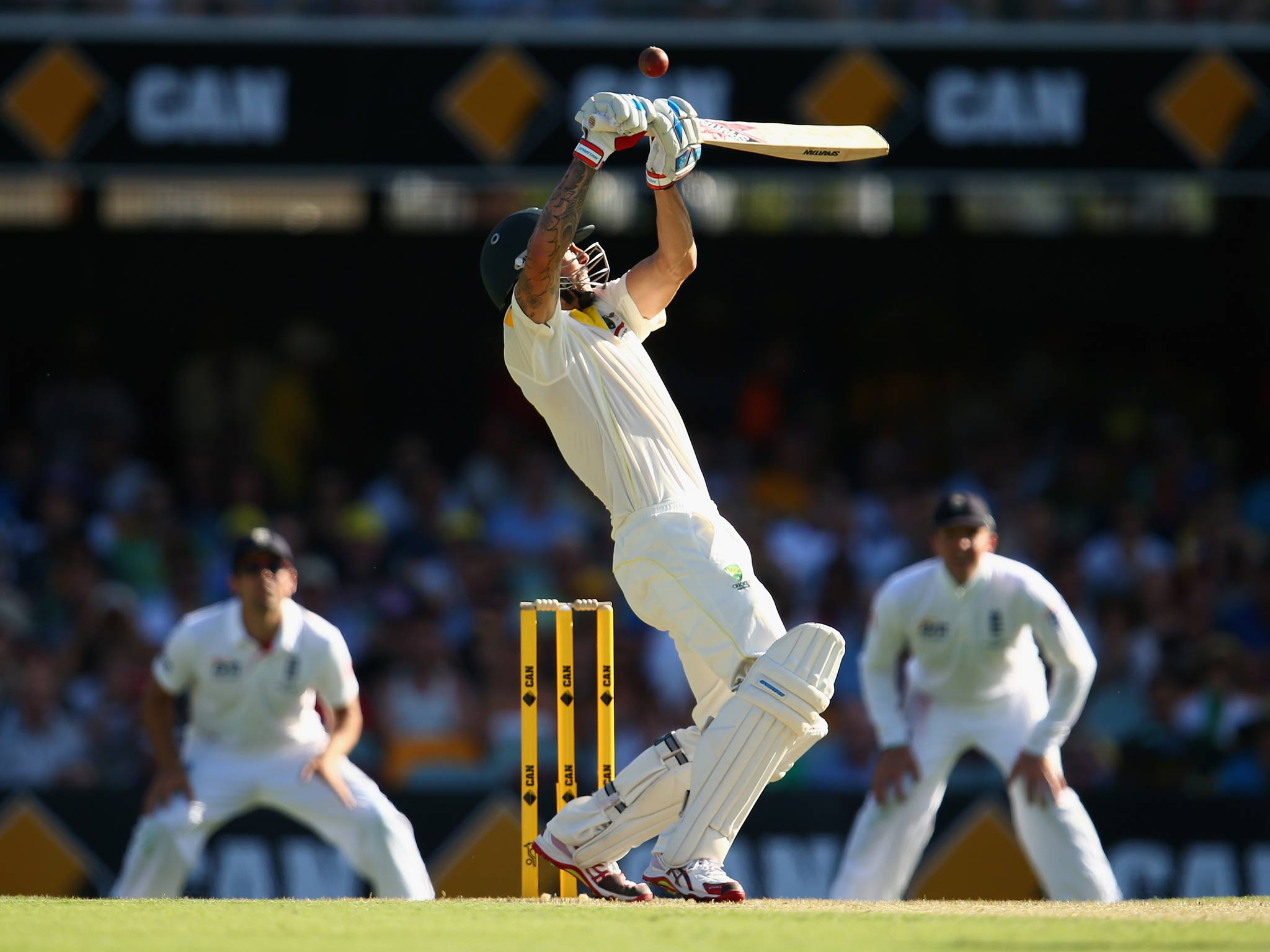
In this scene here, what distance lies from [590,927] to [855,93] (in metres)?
5.37

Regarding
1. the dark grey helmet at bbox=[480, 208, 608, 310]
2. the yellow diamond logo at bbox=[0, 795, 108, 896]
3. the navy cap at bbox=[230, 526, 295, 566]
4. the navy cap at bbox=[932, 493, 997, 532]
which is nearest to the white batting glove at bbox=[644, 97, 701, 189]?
the dark grey helmet at bbox=[480, 208, 608, 310]

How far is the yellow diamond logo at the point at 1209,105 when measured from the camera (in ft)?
28.3

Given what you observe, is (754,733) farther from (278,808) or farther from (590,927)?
(278,808)

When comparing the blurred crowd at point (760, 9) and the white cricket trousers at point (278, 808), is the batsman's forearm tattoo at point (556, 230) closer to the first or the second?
the white cricket trousers at point (278, 808)

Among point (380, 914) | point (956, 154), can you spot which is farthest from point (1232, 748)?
point (380, 914)

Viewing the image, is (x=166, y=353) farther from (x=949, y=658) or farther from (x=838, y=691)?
(x=949, y=658)

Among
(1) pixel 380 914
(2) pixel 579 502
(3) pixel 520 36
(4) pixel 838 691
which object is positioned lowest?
(1) pixel 380 914

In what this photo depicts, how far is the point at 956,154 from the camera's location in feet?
28.8

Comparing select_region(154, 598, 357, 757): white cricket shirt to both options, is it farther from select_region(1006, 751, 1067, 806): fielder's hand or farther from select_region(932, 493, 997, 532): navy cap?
select_region(1006, 751, 1067, 806): fielder's hand

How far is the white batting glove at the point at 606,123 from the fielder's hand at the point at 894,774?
2779 mm

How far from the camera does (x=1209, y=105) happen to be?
8680 mm

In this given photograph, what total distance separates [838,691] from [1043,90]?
3050mm

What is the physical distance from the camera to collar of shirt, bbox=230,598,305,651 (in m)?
6.75

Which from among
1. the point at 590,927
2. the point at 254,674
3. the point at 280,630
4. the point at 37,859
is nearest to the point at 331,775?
the point at 254,674
